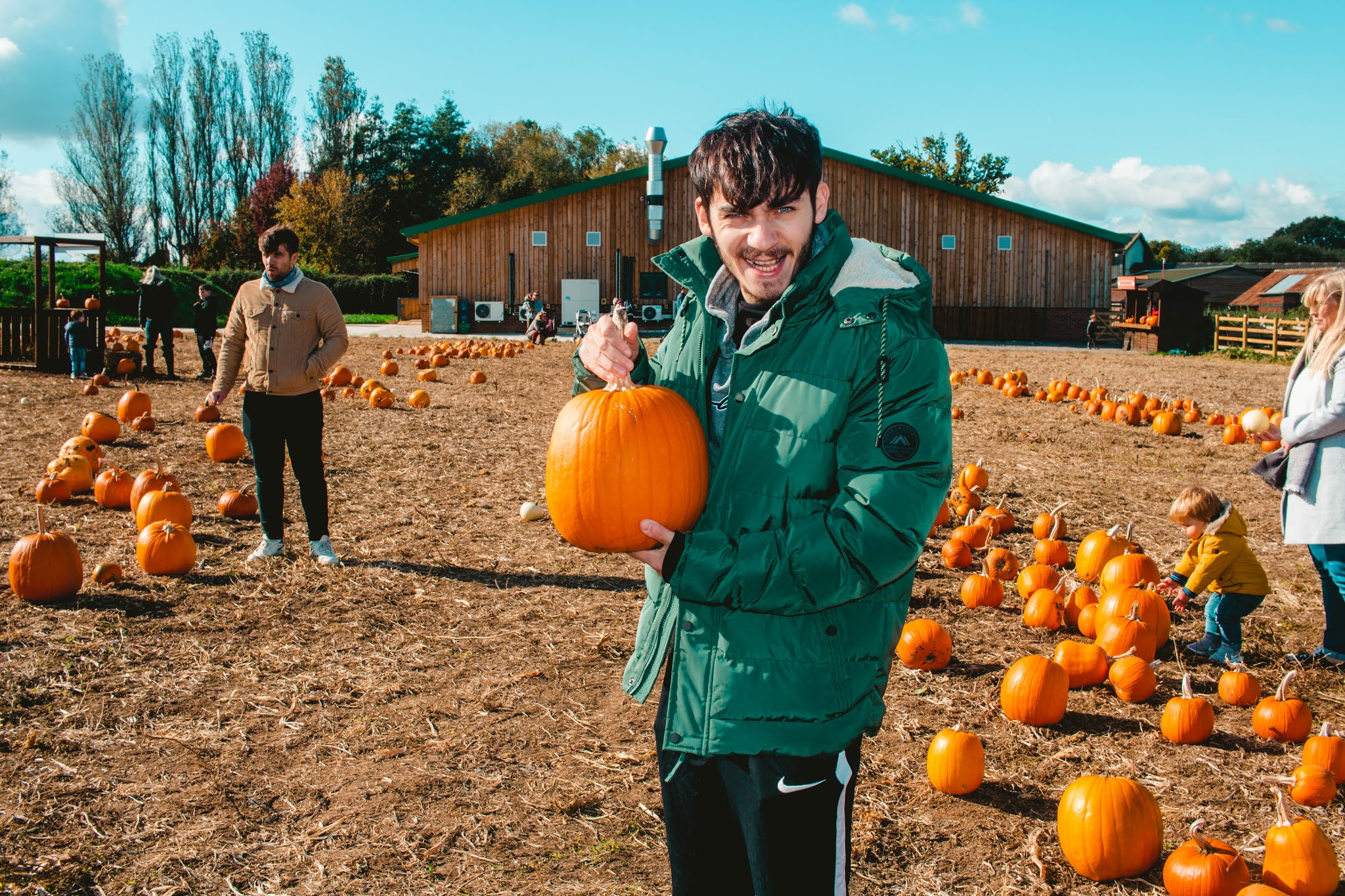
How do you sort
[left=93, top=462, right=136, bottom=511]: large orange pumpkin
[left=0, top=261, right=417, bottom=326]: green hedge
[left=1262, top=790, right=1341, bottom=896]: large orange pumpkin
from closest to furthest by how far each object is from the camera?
[left=1262, top=790, right=1341, bottom=896]: large orange pumpkin, [left=93, top=462, right=136, bottom=511]: large orange pumpkin, [left=0, top=261, right=417, bottom=326]: green hedge

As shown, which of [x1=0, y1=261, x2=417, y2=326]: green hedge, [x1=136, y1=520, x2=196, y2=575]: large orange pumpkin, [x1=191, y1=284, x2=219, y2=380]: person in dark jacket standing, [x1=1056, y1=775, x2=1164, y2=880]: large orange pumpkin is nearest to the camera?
[x1=1056, y1=775, x2=1164, y2=880]: large orange pumpkin

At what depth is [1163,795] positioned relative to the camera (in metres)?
3.72

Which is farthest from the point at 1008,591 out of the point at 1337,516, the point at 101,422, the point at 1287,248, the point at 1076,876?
the point at 1287,248

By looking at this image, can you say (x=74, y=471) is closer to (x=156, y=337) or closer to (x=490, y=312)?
(x=156, y=337)

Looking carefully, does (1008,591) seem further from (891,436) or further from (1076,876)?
(891,436)

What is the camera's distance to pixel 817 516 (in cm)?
184

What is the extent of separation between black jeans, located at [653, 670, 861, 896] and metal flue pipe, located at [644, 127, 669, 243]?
34.5 m

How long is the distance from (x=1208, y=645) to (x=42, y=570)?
21.1 ft

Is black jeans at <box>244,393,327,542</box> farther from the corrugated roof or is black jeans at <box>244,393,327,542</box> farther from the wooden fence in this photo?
the corrugated roof

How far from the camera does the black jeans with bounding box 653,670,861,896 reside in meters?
1.96

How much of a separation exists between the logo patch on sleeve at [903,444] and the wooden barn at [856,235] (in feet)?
116

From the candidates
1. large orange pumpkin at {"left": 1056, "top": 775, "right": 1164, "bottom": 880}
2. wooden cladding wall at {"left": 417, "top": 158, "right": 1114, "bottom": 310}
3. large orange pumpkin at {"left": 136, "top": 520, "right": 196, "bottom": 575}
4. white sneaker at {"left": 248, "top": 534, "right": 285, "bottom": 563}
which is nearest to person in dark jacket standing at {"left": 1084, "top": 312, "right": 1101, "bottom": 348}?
wooden cladding wall at {"left": 417, "top": 158, "right": 1114, "bottom": 310}

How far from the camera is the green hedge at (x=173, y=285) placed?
31719 millimetres

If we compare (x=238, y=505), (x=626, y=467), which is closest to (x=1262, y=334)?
(x=238, y=505)
